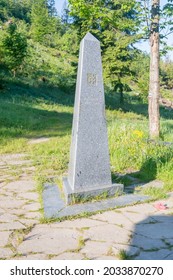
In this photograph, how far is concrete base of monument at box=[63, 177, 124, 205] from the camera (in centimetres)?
375

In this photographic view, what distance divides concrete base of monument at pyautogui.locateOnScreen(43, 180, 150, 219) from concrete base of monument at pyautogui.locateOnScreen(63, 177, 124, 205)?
6cm

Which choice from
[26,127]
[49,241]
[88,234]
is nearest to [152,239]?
[88,234]

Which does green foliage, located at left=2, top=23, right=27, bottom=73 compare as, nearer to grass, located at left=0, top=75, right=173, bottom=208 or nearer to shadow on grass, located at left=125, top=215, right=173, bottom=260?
grass, located at left=0, top=75, right=173, bottom=208

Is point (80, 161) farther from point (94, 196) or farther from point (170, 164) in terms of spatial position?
point (170, 164)

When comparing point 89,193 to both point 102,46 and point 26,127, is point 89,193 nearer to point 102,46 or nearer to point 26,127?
point 26,127

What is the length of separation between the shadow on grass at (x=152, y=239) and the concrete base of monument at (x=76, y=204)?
0.50 meters

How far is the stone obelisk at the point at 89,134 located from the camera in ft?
12.6

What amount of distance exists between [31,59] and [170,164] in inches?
1138

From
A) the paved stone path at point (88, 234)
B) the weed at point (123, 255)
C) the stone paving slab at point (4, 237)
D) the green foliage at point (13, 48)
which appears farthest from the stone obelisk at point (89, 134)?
the green foliage at point (13, 48)

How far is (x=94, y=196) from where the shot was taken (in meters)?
3.90

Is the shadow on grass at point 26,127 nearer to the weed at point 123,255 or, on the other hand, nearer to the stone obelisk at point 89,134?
the stone obelisk at point 89,134

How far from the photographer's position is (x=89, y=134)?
391 centimetres

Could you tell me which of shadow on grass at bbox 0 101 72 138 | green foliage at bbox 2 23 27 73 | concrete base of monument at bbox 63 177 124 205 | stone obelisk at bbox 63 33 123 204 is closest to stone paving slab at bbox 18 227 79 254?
concrete base of monument at bbox 63 177 124 205
